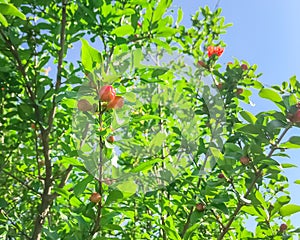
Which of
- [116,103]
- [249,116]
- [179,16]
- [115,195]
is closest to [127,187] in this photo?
[115,195]

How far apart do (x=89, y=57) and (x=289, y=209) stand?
3.14 feet

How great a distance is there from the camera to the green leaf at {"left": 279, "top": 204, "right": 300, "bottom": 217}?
4.81 feet

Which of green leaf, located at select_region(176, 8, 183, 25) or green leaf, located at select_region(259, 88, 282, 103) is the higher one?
green leaf, located at select_region(176, 8, 183, 25)

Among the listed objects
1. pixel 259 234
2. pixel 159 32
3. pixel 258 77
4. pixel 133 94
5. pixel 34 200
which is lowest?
pixel 259 234

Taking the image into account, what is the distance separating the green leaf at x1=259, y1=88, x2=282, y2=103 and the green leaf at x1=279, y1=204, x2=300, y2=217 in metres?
0.41

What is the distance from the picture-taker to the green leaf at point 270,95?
133 centimetres

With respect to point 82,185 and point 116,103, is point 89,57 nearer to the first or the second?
point 116,103

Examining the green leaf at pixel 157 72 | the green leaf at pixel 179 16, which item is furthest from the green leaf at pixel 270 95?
the green leaf at pixel 179 16

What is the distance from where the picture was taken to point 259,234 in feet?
5.35

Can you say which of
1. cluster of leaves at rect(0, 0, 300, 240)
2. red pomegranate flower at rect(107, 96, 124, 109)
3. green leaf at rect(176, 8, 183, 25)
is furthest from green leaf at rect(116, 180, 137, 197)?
green leaf at rect(176, 8, 183, 25)

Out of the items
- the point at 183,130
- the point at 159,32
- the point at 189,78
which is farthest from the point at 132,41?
the point at 183,130

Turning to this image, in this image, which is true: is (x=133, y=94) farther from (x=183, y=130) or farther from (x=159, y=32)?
(x=159, y=32)

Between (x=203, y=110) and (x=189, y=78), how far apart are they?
292mm

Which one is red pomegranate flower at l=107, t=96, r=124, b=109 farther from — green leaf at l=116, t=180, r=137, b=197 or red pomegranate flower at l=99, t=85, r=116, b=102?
green leaf at l=116, t=180, r=137, b=197
